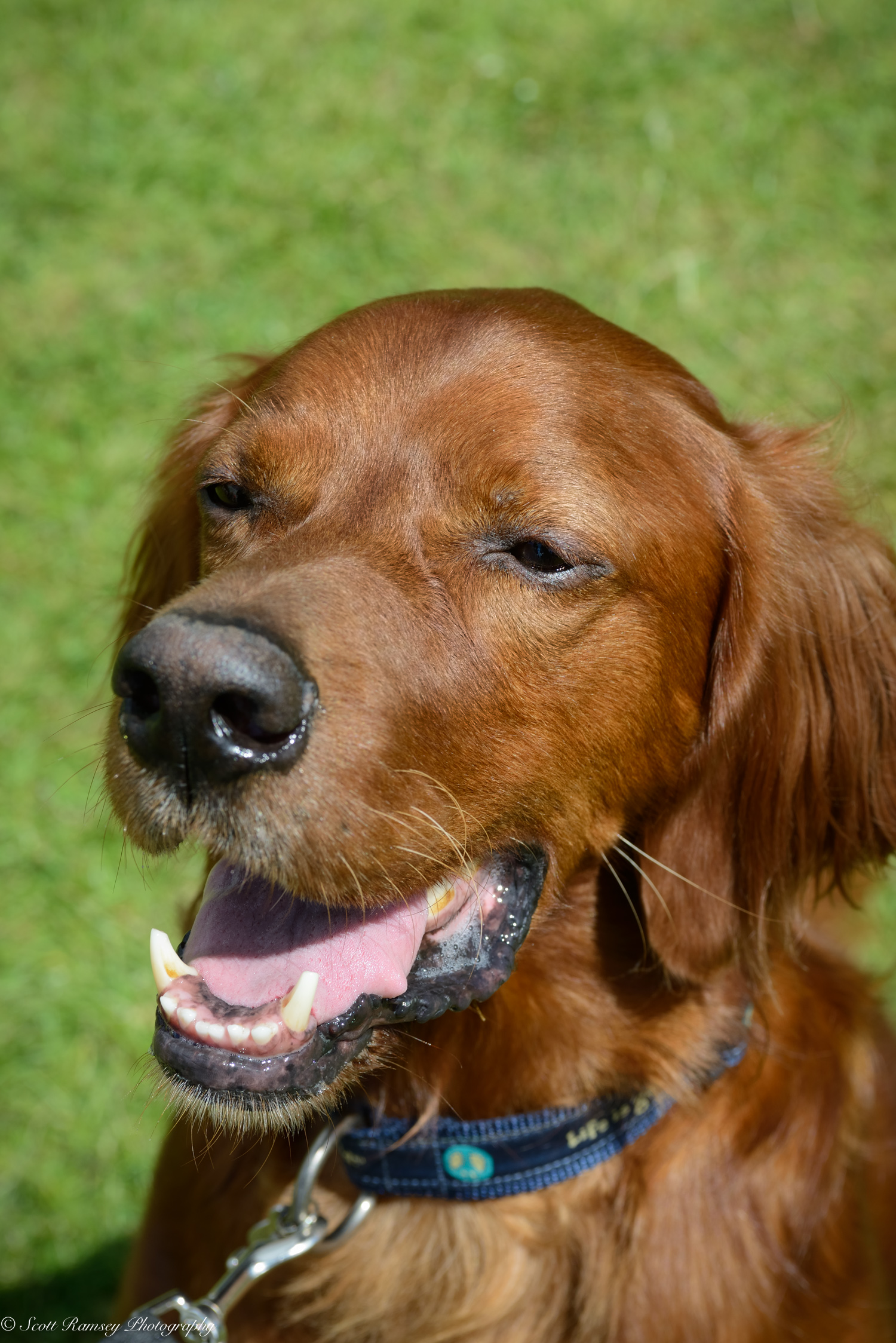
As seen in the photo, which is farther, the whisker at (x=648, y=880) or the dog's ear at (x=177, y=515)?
the dog's ear at (x=177, y=515)

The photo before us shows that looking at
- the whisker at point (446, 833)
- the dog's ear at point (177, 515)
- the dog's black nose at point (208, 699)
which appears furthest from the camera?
the dog's ear at point (177, 515)

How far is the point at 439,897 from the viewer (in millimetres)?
2203

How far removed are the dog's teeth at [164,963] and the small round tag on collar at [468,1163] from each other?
748 millimetres

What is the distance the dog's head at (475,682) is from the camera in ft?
6.20

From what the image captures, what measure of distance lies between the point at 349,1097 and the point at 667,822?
0.86 metres

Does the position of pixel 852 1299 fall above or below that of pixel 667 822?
→ below

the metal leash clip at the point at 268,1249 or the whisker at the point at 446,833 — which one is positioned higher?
the whisker at the point at 446,833

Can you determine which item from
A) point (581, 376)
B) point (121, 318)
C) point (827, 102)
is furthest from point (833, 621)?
point (827, 102)

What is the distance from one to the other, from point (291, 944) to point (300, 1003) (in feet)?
0.79

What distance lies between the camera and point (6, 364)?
5629 mm

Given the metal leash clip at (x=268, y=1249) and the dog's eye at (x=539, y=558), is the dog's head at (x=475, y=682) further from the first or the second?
the metal leash clip at (x=268, y=1249)

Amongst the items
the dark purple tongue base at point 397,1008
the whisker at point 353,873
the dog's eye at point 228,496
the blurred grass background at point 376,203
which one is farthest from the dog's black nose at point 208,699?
the blurred grass background at point 376,203

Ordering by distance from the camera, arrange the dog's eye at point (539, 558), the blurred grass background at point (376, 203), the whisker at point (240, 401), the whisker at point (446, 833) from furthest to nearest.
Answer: the blurred grass background at point (376, 203), the whisker at point (240, 401), the dog's eye at point (539, 558), the whisker at point (446, 833)

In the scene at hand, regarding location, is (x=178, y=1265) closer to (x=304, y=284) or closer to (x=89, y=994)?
(x=89, y=994)
